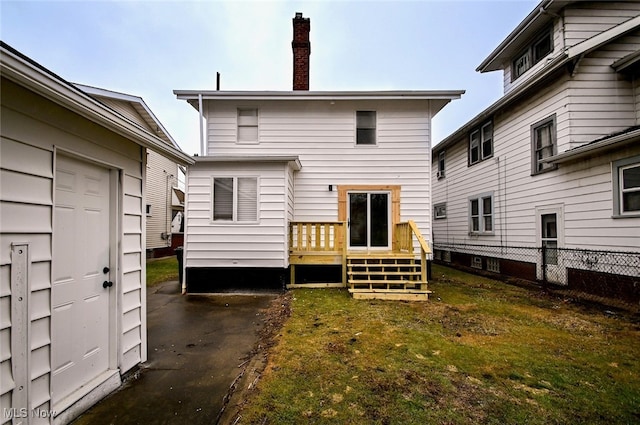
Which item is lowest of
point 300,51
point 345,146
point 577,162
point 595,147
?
point 577,162

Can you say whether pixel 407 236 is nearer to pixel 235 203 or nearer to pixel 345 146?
pixel 345 146

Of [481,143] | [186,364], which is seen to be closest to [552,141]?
[481,143]

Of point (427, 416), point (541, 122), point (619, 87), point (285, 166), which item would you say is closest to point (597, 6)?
point (619, 87)

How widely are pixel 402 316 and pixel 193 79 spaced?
137ft

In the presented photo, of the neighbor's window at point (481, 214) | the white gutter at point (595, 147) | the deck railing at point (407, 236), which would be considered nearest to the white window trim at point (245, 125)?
the deck railing at point (407, 236)

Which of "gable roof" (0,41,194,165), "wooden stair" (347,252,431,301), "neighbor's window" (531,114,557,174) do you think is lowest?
"wooden stair" (347,252,431,301)

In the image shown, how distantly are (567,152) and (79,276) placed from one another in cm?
934

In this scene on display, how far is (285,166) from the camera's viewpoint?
24.0 feet

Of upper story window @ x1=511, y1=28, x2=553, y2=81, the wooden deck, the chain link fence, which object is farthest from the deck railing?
upper story window @ x1=511, y1=28, x2=553, y2=81

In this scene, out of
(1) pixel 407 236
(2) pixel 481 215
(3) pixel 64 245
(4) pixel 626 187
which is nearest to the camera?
(3) pixel 64 245

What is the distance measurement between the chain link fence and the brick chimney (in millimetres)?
8130

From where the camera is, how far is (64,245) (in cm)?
250

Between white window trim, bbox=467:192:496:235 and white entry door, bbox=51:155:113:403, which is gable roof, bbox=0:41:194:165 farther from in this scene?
white window trim, bbox=467:192:496:235
